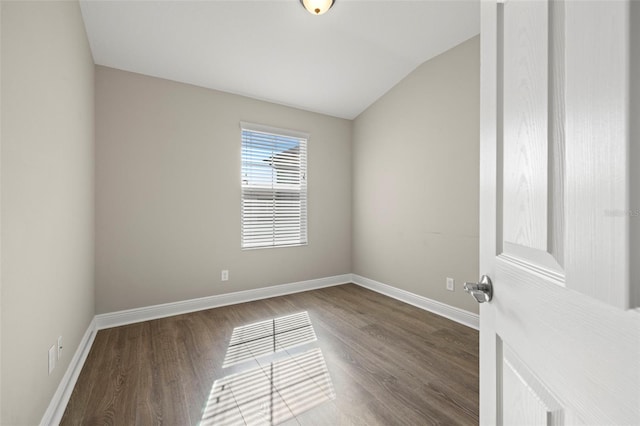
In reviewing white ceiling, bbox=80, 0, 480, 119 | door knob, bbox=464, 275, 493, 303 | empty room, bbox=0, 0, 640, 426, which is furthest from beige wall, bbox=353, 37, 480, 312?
door knob, bbox=464, 275, 493, 303

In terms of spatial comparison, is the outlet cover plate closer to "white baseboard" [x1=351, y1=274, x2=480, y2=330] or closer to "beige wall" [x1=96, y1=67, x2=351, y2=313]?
"beige wall" [x1=96, y1=67, x2=351, y2=313]

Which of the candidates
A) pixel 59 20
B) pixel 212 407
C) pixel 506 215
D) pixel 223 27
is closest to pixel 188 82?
pixel 223 27

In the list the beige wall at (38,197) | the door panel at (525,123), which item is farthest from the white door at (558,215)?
the beige wall at (38,197)

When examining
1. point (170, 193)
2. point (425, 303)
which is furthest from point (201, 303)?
point (425, 303)

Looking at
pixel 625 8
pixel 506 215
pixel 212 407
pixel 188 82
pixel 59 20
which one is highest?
pixel 188 82

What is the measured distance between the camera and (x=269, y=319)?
2895 millimetres

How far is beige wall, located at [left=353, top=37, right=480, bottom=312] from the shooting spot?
2744mm

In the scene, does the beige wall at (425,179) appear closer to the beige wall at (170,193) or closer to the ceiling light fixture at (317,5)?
the beige wall at (170,193)

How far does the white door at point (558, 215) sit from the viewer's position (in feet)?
1.16

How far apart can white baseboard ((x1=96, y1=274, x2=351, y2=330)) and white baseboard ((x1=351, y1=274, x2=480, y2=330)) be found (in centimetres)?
55

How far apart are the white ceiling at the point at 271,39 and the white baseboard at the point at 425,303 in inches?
104

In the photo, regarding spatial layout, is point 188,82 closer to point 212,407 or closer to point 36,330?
point 36,330

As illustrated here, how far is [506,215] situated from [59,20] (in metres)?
2.47

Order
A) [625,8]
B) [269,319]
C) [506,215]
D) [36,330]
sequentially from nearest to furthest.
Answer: [625,8] < [506,215] < [36,330] < [269,319]
